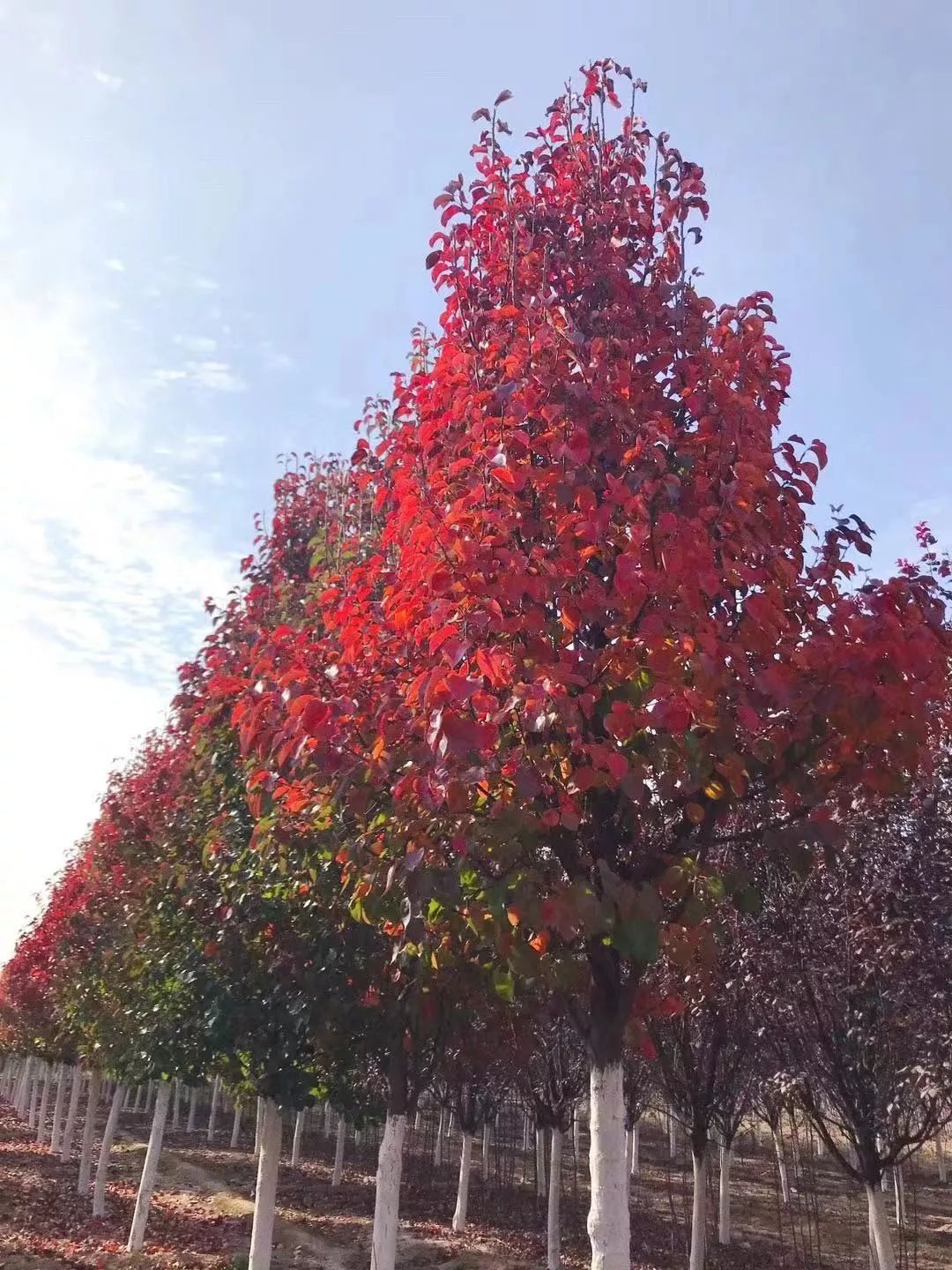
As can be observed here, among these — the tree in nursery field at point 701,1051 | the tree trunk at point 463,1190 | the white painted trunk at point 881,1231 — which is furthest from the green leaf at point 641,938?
the tree trunk at point 463,1190

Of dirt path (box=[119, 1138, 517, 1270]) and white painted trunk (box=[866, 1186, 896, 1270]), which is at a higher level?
white painted trunk (box=[866, 1186, 896, 1270])

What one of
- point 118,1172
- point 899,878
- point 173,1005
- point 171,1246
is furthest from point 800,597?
point 118,1172

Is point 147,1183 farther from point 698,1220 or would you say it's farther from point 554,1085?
point 698,1220

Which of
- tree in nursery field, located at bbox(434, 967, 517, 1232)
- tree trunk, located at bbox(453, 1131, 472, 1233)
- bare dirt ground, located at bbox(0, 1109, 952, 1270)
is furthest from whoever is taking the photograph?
tree trunk, located at bbox(453, 1131, 472, 1233)

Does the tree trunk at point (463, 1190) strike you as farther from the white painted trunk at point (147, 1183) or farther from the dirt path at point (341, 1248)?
the white painted trunk at point (147, 1183)

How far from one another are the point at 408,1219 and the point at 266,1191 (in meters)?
16.0

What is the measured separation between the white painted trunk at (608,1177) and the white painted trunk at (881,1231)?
7493 millimetres

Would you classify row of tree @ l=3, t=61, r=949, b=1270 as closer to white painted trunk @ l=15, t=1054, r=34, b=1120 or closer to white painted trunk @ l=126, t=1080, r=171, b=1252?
white painted trunk @ l=126, t=1080, r=171, b=1252

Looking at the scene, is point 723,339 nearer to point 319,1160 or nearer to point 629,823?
point 629,823

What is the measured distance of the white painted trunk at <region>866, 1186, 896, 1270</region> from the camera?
10.1m

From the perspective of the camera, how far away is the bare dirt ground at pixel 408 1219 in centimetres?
1770

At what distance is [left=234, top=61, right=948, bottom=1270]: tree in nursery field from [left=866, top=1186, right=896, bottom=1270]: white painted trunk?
751 cm

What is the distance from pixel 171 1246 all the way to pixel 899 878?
15.2m

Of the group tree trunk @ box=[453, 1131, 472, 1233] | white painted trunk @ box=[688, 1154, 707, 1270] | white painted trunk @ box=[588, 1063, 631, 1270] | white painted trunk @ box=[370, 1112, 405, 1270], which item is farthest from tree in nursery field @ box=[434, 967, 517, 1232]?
white painted trunk @ box=[688, 1154, 707, 1270]
